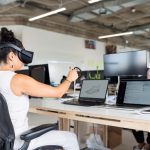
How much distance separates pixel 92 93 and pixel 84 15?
224 inches

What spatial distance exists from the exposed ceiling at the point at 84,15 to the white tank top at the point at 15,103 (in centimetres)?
486

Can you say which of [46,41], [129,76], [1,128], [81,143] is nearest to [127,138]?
[81,143]

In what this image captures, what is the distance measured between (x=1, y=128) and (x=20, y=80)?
0.31 metres

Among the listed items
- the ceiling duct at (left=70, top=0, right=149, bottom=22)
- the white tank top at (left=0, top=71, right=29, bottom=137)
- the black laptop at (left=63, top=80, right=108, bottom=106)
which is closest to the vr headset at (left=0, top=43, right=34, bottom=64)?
the white tank top at (left=0, top=71, right=29, bottom=137)

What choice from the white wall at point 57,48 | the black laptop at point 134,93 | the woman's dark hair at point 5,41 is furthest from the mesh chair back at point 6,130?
the white wall at point 57,48

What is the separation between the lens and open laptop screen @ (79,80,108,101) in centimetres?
227

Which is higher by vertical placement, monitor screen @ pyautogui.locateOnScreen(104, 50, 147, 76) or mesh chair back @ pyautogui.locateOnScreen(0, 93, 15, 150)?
monitor screen @ pyautogui.locateOnScreen(104, 50, 147, 76)

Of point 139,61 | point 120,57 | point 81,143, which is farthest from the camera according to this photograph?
point 81,143

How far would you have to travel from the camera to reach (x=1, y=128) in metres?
1.45

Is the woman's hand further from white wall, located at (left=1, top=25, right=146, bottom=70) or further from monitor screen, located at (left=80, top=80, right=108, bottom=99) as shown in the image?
white wall, located at (left=1, top=25, right=146, bottom=70)

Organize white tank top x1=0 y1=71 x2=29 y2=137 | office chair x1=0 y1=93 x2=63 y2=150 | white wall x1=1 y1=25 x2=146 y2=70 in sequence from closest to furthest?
office chair x1=0 y1=93 x2=63 y2=150, white tank top x1=0 y1=71 x2=29 y2=137, white wall x1=1 y1=25 x2=146 y2=70

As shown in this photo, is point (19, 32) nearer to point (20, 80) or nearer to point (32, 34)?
point (32, 34)

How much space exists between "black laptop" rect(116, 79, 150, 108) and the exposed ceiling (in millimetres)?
4476

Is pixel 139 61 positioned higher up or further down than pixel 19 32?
further down
